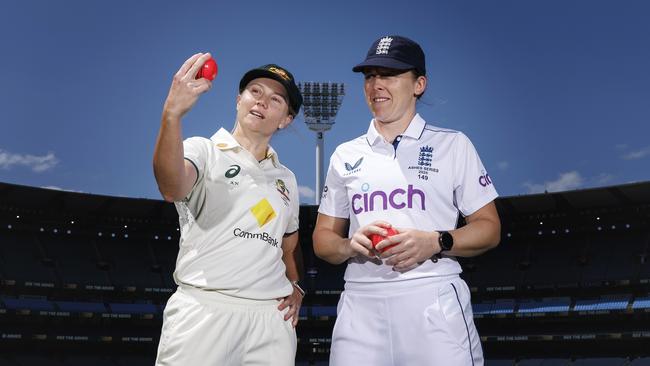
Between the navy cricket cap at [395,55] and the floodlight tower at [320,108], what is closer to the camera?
the navy cricket cap at [395,55]

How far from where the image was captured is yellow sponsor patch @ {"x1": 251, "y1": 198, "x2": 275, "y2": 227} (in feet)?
9.80

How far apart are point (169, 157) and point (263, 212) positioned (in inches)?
27.9

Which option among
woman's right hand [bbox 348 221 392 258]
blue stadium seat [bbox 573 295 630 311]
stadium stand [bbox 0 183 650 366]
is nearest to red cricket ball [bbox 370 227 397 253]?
woman's right hand [bbox 348 221 392 258]

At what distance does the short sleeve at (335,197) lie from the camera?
10.2ft

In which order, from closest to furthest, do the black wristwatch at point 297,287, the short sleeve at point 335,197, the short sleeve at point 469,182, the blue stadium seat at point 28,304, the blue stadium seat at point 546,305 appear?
the short sleeve at point 469,182 < the short sleeve at point 335,197 < the black wristwatch at point 297,287 < the blue stadium seat at point 28,304 < the blue stadium seat at point 546,305

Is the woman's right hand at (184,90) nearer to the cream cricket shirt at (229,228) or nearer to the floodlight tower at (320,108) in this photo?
the cream cricket shirt at (229,228)

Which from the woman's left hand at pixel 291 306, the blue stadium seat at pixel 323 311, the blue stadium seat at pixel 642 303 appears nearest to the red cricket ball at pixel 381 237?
the woman's left hand at pixel 291 306

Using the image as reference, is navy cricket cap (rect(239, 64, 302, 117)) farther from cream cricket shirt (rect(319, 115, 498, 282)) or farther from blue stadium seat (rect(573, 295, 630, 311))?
blue stadium seat (rect(573, 295, 630, 311))

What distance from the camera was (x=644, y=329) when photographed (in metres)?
21.3

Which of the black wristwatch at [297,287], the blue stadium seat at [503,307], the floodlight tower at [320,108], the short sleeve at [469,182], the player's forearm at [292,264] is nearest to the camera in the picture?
the short sleeve at [469,182]

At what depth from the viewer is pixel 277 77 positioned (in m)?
3.22

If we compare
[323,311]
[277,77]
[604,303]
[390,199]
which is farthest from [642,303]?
[277,77]

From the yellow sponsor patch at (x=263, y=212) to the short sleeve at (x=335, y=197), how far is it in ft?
0.95

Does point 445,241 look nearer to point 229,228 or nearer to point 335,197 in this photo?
point 335,197
